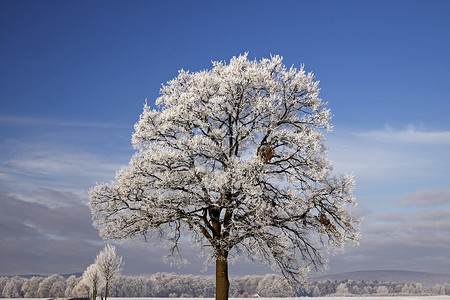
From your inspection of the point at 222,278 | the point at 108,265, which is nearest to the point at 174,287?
the point at 108,265

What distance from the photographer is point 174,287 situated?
317ft

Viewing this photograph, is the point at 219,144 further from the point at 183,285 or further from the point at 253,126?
the point at 183,285

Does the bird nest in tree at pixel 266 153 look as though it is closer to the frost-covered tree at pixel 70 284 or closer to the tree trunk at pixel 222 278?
the tree trunk at pixel 222 278

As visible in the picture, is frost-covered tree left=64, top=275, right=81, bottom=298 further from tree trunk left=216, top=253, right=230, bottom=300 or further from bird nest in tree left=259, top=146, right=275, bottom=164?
bird nest in tree left=259, top=146, right=275, bottom=164

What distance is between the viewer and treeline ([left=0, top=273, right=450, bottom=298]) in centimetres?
8325

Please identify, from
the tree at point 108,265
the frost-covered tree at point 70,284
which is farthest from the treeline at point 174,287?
the tree at point 108,265

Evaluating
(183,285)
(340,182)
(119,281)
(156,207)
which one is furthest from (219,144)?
(183,285)

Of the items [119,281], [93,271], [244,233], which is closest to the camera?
[244,233]

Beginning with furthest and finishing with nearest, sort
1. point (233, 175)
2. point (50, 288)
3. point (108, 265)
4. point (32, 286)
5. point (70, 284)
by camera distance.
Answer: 1. point (32, 286)
2. point (70, 284)
3. point (50, 288)
4. point (108, 265)
5. point (233, 175)

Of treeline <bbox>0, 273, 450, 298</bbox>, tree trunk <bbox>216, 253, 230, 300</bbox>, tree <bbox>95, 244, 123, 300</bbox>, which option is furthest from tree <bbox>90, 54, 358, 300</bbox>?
treeline <bbox>0, 273, 450, 298</bbox>

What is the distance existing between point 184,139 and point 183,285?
3375 inches

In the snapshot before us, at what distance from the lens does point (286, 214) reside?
1756 cm

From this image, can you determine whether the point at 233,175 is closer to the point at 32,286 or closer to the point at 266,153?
the point at 266,153

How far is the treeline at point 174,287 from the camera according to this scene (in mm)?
83250
